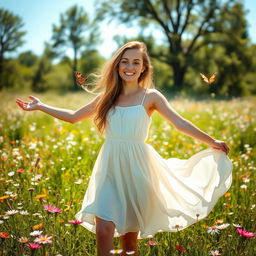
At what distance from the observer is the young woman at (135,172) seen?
7.60 feet

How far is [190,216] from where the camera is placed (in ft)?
7.82

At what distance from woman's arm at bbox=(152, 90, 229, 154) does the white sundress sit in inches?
3.5

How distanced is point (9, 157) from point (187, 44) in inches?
1013

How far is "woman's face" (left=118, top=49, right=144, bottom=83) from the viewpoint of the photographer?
2.67 meters

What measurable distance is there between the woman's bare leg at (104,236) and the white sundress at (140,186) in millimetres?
39

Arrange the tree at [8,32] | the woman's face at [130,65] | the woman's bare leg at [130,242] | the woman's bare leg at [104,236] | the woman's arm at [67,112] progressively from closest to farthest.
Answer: the woman's bare leg at [104,236] < the woman's bare leg at [130,242] < the woman's face at [130,65] < the woman's arm at [67,112] < the tree at [8,32]

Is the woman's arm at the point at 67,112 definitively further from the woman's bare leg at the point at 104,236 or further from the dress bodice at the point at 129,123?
the woman's bare leg at the point at 104,236

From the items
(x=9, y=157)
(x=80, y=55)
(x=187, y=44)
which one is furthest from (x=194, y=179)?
(x=80, y=55)

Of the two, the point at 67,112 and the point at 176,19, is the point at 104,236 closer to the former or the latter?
the point at 67,112

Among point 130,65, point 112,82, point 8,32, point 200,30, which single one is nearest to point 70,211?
point 112,82

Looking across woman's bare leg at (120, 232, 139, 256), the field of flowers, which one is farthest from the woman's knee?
woman's bare leg at (120, 232, 139, 256)

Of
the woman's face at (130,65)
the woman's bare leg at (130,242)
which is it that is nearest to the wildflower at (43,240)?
the woman's bare leg at (130,242)

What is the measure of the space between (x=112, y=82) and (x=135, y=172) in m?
0.76

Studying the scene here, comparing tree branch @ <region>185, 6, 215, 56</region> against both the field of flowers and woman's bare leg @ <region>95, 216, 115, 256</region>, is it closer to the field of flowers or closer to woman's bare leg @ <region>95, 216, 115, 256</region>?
the field of flowers
